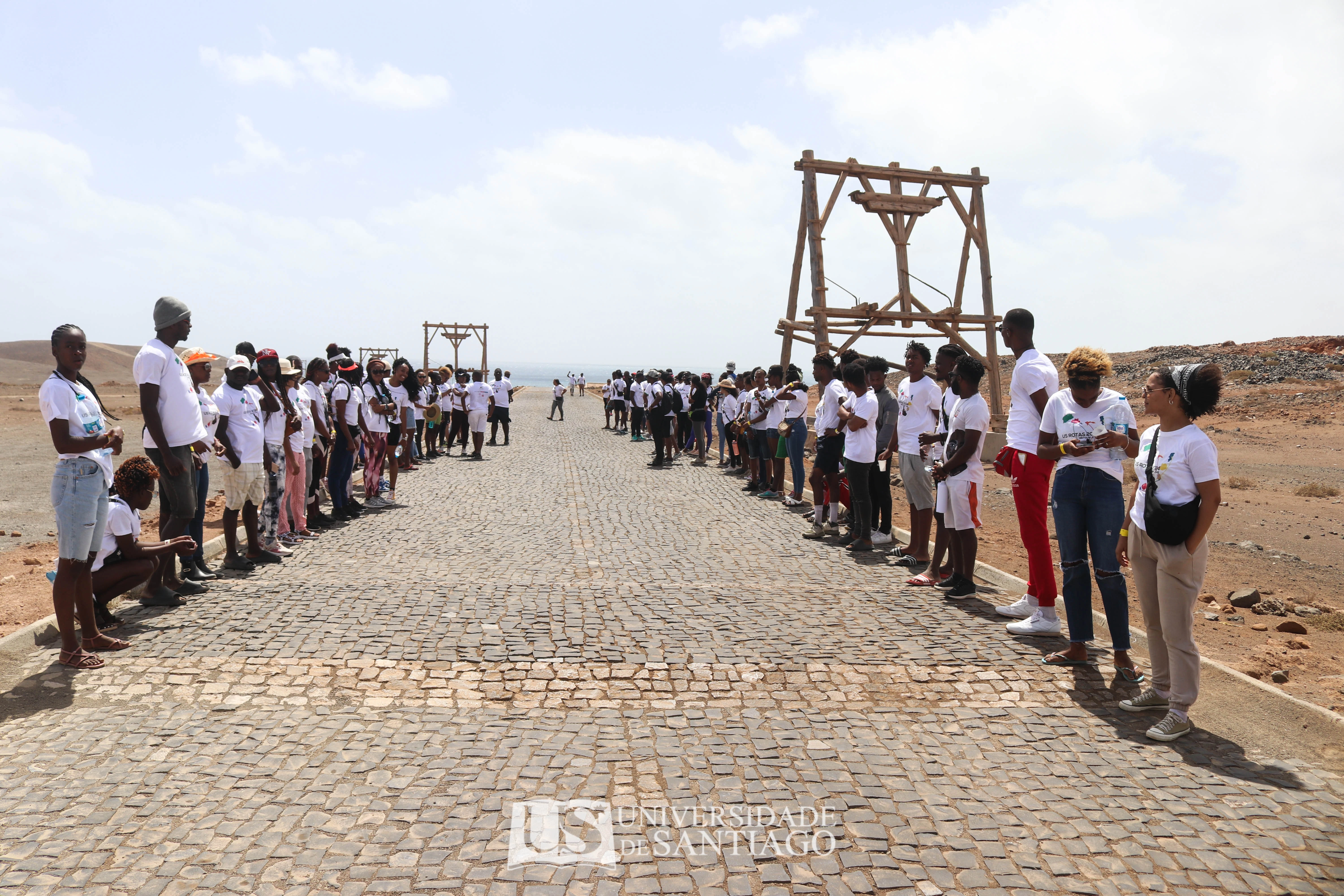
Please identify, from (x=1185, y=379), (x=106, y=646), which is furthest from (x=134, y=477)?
(x=1185, y=379)

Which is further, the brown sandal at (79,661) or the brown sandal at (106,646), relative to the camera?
the brown sandal at (106,646)

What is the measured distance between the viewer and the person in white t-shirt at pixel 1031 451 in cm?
585

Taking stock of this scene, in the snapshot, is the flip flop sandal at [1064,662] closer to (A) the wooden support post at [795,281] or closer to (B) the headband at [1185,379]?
(B) the headband at [1185,379]

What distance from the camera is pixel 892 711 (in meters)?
4.65

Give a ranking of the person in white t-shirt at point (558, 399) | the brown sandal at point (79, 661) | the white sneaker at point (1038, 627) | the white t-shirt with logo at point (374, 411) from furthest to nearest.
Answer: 1. the person in white t-shirt at point (558, 399)
2. the white t-shirt with logo at point (374, 411)
3. the white sneaker at point (1038, 627)
4. the brown sandal at point (79, 661)

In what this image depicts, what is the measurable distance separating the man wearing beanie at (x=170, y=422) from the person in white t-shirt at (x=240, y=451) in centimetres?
82

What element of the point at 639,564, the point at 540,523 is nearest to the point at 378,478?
the point at 540,523

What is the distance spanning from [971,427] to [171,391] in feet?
20.4

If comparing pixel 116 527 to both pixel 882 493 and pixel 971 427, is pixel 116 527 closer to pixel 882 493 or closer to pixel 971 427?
pixel 971 427

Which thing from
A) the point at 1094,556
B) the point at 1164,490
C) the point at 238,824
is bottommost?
the point at 238,824

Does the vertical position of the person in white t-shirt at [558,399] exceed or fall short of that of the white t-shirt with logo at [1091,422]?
it falls short

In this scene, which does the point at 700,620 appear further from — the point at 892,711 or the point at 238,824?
the point at 238,824

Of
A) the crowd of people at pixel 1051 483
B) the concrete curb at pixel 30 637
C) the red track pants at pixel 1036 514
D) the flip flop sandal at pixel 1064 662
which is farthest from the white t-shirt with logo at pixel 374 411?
the flip flop sandal at pixel 1064 662

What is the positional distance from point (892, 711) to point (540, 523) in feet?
20.9
